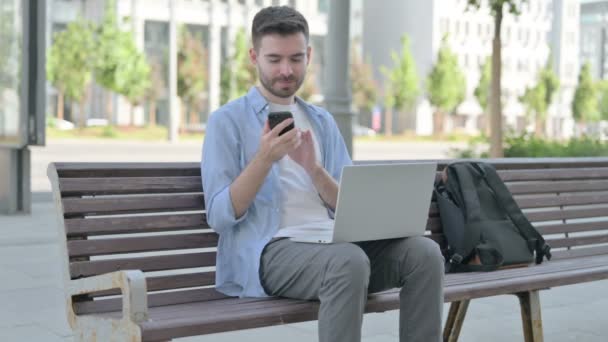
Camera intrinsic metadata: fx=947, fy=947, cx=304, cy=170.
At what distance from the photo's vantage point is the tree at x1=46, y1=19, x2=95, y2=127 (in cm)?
4409

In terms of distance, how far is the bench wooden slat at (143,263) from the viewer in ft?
10.7

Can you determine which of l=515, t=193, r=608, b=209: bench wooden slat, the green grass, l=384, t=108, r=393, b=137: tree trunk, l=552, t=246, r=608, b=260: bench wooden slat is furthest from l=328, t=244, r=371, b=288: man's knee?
l=384, t=108, r=393, b=137: tree trunk

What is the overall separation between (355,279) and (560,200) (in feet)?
8.23

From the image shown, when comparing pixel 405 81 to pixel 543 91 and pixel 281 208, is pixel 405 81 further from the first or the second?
pixel 281 208

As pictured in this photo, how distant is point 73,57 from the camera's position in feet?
146

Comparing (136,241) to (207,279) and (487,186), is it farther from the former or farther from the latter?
(487,186)

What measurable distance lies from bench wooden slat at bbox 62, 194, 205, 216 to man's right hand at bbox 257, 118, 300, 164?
24.1 inches

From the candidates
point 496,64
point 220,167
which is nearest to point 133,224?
point 220,167

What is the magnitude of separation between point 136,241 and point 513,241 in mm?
1790

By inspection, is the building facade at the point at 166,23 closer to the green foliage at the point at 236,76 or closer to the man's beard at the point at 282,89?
the green foliage at the point at 236,76

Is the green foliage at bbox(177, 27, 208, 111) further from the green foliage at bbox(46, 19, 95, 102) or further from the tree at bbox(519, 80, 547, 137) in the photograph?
the tree at bbox(519, 80, 547, 137)

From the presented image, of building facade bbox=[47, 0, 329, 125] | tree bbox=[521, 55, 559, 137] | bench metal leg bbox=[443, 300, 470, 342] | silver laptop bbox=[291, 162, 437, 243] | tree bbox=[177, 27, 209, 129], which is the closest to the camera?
silver laptop bbox=[291, 162, 437, 243]

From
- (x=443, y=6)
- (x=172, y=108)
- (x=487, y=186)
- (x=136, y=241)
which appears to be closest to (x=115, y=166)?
(x=136, y=241)

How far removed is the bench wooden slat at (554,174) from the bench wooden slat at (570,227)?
10.3 inches
